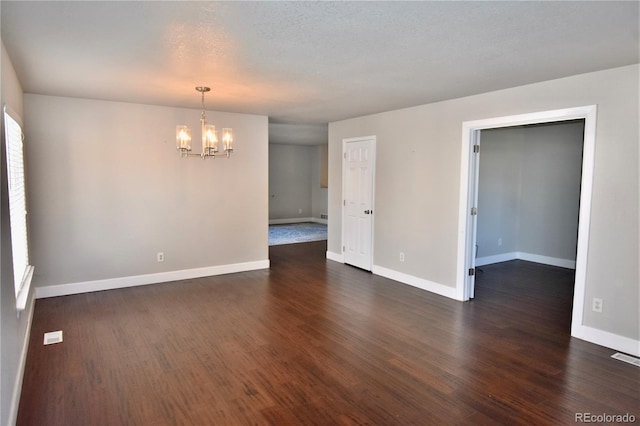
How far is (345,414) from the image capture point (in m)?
2.39

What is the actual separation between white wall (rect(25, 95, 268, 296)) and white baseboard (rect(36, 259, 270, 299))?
0.5 inches

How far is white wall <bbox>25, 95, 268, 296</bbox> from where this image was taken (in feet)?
14.9

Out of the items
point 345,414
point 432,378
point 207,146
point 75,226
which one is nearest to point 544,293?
point 432,378

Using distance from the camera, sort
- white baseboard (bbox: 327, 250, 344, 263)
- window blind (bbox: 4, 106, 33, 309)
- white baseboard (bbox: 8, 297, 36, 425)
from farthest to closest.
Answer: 1. white baseboard (bbox: 327, 250, 344, 263)
2. window blind (bbox: 4, 106, 33, 309)
3. white baseboard (bbox: 8, 297, 36, 425)

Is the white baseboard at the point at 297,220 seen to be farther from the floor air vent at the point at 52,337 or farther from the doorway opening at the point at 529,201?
the floor air vent at the point at 52,337

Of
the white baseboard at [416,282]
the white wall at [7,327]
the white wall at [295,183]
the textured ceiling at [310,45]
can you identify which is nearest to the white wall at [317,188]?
the white wall at [295,183]

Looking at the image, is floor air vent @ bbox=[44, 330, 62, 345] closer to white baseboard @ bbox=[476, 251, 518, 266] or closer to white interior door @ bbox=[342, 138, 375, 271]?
white interior door @ bbox=[342, 138, 375, 271]

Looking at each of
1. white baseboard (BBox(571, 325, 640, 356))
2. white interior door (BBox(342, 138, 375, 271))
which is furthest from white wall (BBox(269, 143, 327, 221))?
white baseboard (BBox(571, 325, 640, 356))

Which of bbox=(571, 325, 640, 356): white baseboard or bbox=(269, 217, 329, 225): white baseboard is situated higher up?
bbox=(269, 217, 329, 225): white baseboard

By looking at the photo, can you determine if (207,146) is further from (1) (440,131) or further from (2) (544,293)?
(2) (544,293)

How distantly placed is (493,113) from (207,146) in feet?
10.2

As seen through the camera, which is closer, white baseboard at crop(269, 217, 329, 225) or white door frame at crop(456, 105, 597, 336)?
white door frame at crop(456, 105, 597, 336)

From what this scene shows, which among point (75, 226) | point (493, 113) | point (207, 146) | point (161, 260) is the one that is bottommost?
point (161, 260)

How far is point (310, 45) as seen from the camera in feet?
8.75
